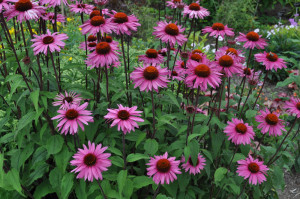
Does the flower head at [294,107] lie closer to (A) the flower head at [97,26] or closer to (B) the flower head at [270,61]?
(B) the flower head at [270,61]

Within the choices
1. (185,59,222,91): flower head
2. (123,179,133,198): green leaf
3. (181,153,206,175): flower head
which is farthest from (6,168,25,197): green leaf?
(185,59,222,91): flower head

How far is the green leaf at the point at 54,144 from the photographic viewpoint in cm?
160

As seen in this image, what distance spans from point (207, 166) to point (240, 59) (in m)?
0.74

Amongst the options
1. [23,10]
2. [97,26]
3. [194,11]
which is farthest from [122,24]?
[194,11]

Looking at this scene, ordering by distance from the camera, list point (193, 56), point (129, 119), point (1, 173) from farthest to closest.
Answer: point (193, 56)
point (1, 173)
point (129, 119)

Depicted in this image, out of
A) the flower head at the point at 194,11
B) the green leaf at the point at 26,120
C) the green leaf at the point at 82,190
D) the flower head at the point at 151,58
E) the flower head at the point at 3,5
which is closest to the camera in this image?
the flower head at the point at 3,5

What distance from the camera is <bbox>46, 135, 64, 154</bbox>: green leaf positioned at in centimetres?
160

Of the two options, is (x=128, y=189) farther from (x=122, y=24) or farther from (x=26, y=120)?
(x=122, y=24)

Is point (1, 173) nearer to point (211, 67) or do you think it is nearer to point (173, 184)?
point (173, 184)

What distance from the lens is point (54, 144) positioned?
164 cm

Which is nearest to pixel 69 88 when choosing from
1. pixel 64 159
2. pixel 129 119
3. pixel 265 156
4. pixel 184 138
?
pixel 64 159

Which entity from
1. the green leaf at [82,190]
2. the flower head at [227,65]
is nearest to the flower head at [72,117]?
the green leaf at [82,190]

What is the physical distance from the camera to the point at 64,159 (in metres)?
1.63

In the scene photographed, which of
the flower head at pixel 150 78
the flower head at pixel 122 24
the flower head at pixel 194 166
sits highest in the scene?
the flower head at pixel 122 24
